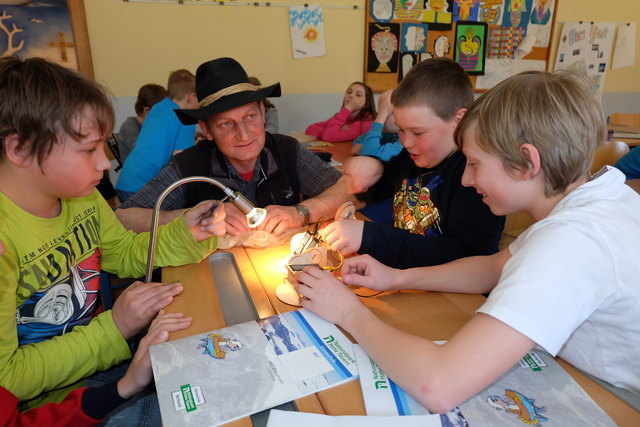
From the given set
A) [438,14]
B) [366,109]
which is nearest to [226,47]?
[366,109]

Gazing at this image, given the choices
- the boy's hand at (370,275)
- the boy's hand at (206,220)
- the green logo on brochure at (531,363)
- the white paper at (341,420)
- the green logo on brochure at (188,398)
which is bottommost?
the green logo on brochure at (531,363)

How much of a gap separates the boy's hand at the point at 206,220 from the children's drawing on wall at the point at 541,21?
5.05 meters

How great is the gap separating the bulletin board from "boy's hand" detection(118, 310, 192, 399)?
411 centimetres

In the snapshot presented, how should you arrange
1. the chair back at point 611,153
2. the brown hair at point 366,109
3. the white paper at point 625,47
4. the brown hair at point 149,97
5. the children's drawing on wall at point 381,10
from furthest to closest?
the white paper at point 625,47 → the children's drawing on wall at point 381,10 → the brown hair at point 366,109 → the brown hair at point 149,97 → the chair back at point 611,153

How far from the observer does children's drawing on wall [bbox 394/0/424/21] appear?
439 centimetres

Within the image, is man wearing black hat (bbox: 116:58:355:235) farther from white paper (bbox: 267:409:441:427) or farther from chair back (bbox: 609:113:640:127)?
chair back (bbox: 609:113:640:127)

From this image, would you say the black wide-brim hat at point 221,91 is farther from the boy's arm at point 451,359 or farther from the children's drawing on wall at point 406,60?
the children's drawing on wall at point 406,60

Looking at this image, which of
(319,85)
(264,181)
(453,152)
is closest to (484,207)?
(453,152)

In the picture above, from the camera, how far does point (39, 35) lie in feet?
11.2

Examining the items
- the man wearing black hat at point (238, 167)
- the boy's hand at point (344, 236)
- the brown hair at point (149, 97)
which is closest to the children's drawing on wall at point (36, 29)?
the brown hair at point (149, 97)

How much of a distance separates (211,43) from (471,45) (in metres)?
2.90

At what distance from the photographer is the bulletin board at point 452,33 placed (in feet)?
14.6

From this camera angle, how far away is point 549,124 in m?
0.81

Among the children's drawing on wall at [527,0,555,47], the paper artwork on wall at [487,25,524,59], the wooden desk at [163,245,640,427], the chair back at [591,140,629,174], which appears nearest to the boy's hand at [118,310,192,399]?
the wooden desk at [163,245,640,427]
